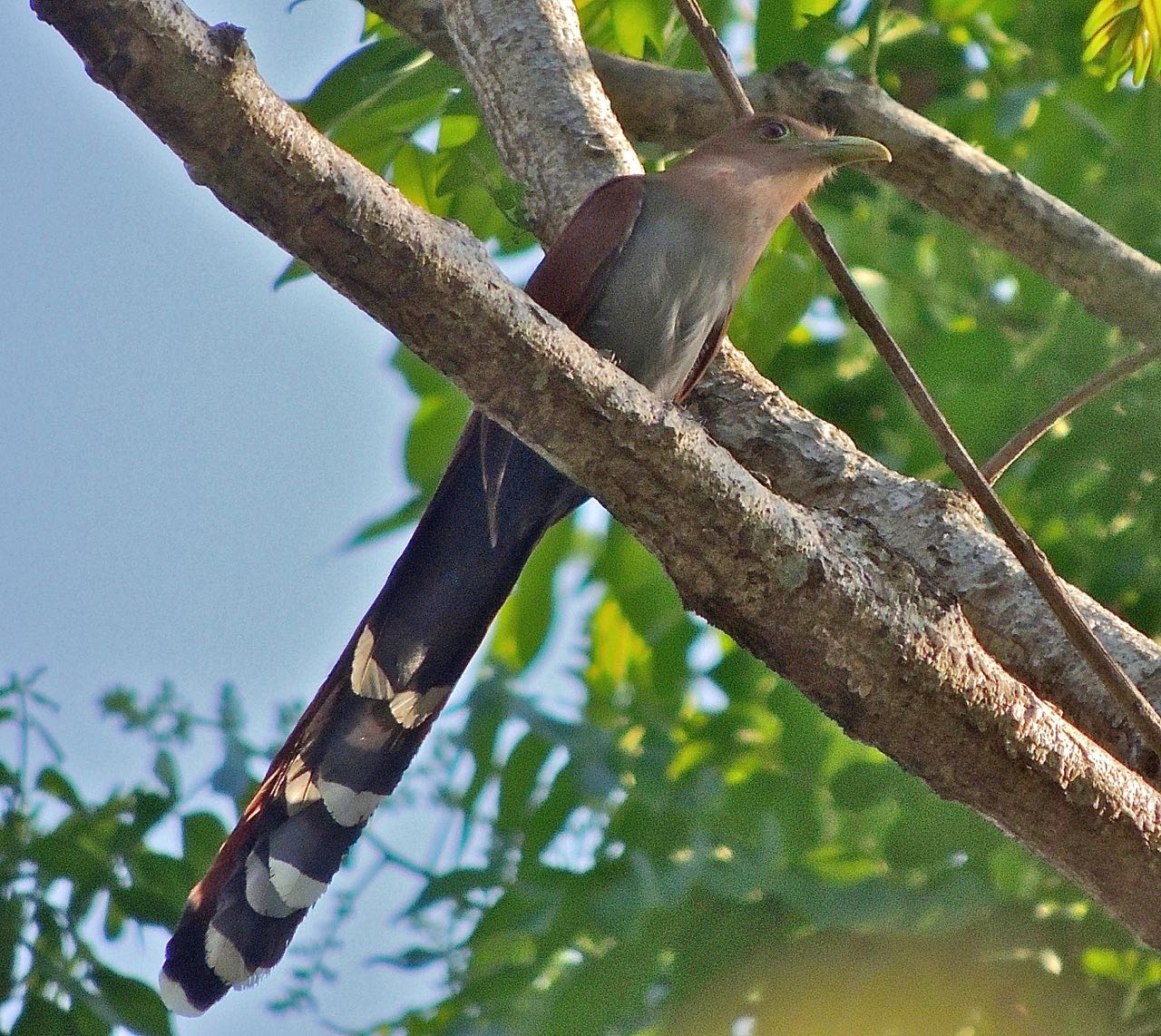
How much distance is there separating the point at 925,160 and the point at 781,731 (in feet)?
4.36

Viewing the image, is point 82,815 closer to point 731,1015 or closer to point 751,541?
point 731,1015

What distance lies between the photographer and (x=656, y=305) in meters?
2.91

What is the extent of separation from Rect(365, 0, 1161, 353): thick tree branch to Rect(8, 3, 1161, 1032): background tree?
0.06 m

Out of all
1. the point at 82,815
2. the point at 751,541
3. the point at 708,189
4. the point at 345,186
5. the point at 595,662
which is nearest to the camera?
the point at 345,186

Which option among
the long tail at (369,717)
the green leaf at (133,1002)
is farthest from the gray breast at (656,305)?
the green leaf at (133,1002)

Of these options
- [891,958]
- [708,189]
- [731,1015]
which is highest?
[708,189]

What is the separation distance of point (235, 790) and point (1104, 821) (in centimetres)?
191

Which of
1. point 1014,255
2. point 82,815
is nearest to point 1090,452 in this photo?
point 1014,255

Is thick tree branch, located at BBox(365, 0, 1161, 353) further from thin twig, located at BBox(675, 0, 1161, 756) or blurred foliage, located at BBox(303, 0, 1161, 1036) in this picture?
thin twig, located at BBox(675, 0, 1161, 756)

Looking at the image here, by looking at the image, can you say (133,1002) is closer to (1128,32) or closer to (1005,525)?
(1005,525)

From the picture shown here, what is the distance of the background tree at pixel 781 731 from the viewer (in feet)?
8.89

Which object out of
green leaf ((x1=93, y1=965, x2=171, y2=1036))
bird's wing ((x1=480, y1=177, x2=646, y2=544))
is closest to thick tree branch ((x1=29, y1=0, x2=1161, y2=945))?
bird's wing ((x1=480, y1=177, x2=646, y2=544))

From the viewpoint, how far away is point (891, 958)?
265 centimetres

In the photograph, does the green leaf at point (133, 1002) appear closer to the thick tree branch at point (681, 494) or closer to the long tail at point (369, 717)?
the long tail at point (369, 717)
